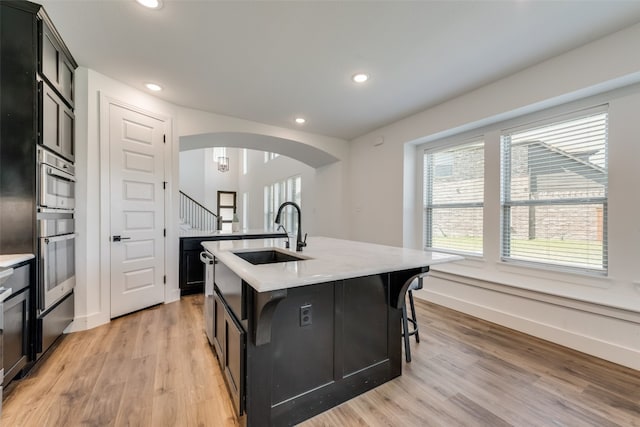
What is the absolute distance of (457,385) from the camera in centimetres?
185

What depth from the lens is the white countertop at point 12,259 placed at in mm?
1599

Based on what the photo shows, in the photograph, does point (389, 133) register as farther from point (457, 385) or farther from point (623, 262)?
point (457, 385)

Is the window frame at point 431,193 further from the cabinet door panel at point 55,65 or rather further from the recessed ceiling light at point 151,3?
the cabinet door panel at point 55,65

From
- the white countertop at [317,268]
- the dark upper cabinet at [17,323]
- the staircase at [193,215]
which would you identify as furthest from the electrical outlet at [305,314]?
the staircase at [193,215]

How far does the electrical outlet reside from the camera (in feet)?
4.94

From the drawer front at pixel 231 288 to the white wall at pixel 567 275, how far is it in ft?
9.10

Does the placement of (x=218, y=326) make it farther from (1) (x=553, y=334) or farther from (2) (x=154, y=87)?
(1) (x=553, y=334)

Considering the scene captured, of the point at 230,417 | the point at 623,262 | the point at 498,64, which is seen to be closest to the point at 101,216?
the point at 230,417

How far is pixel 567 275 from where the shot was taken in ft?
8.54

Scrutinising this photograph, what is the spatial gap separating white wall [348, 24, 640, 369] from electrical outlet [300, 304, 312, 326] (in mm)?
2414

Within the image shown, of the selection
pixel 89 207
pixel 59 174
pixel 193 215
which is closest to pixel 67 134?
pixel 59 174

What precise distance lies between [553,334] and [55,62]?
4955mm

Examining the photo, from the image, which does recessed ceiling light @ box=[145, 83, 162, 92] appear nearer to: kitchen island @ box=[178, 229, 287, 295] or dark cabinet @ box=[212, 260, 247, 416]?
kitchen island @ box=[178, 229, 287, 295]

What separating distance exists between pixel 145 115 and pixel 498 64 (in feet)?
12.7
